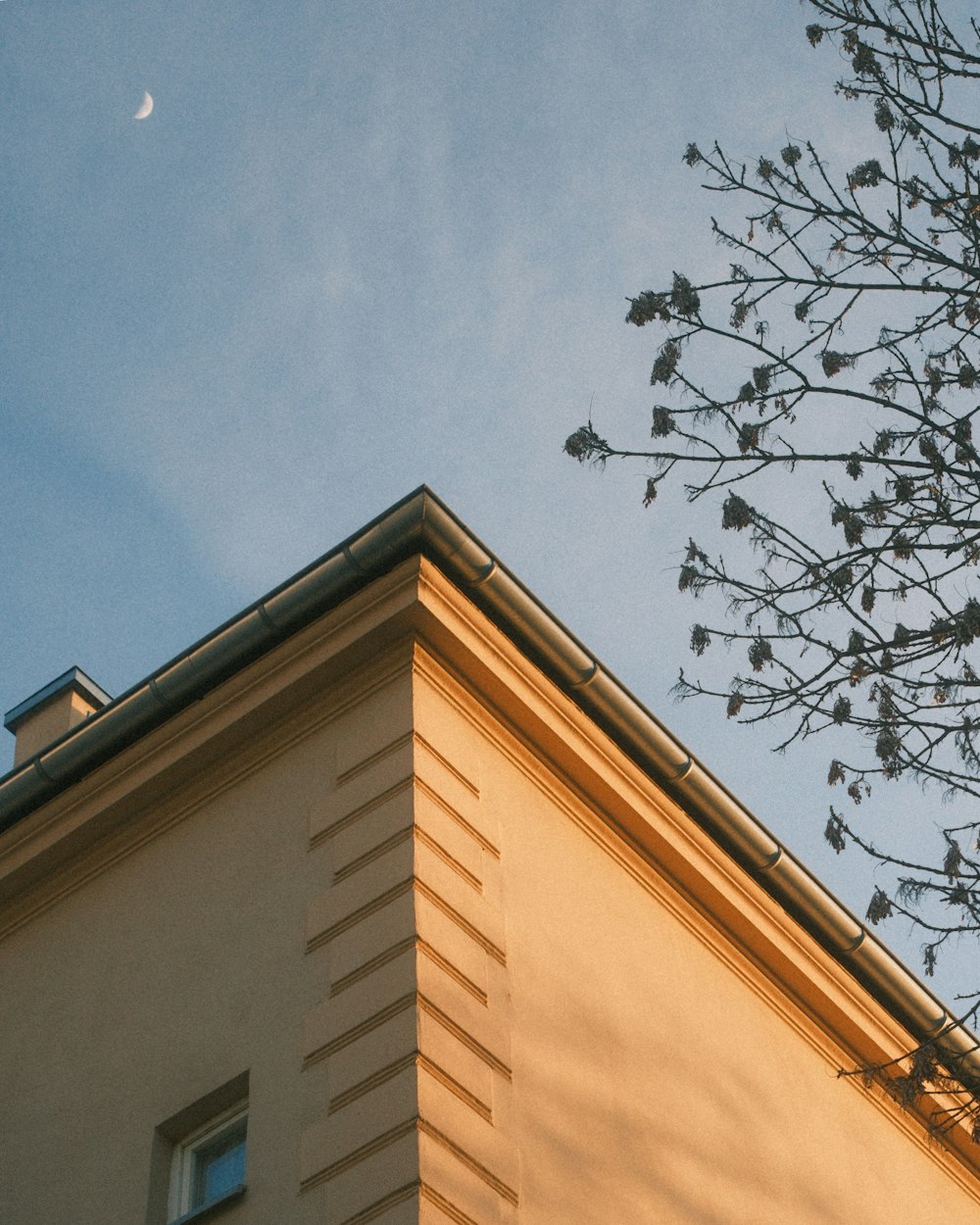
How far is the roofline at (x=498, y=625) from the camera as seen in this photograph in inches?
360

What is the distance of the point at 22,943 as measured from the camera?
9.91m

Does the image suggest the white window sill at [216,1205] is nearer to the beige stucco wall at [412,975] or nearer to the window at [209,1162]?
the beige stucco wall at [412,975]

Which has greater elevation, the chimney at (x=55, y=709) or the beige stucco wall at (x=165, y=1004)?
the chimney at (x=55, y=709)

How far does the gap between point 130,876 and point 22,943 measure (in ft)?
2.85

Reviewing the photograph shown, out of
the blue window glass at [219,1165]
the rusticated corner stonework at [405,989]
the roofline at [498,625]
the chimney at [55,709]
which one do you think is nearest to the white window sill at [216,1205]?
the blue window glass at [219,1165]

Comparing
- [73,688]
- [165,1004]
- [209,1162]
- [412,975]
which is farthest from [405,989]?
[73,688]

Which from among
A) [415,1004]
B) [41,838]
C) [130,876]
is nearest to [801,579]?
[415,1004]

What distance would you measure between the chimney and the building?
2.56 metres

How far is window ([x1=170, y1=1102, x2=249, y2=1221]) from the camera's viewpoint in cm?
791

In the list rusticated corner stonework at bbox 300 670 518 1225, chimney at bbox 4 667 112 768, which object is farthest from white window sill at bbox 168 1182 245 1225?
chimney at bbox 4 667 112 768

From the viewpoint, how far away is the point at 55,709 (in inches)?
502

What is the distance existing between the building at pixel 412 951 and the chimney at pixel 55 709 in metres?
2.56

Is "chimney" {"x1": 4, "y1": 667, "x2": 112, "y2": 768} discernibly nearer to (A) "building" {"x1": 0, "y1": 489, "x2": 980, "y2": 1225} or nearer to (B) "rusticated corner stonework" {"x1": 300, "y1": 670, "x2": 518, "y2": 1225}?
(A) "building" {"x1": 0, "y1": 489, "x2": 980, "y2": 1225}

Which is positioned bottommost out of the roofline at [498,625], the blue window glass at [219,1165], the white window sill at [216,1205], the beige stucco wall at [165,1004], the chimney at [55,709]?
the white window sill at [216,1205]
